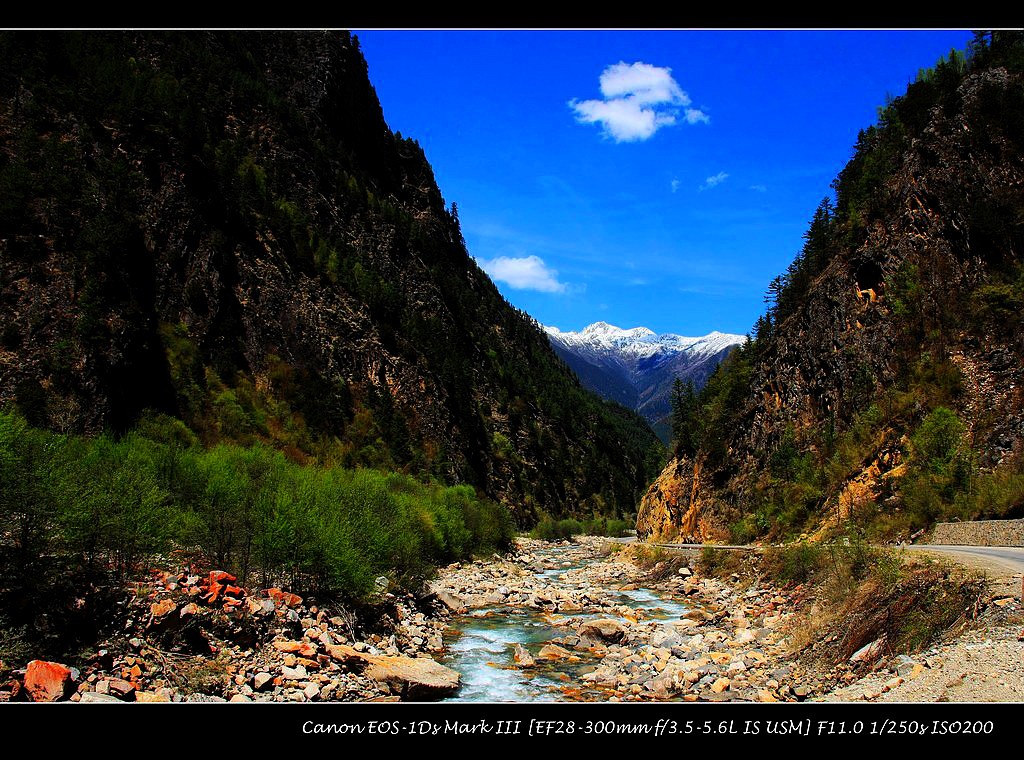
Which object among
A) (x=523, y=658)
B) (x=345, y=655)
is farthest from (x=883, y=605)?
(x=345, y=655)

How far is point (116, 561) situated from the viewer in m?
12.3

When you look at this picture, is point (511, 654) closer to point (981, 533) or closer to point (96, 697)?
point (96, 697)

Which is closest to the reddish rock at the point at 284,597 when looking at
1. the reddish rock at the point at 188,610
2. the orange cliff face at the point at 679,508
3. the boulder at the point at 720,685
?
the reddish rock at the point at 188,610

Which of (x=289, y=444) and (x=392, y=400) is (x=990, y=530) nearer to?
(x=289, y=444)

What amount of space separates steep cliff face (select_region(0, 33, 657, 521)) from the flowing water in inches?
961

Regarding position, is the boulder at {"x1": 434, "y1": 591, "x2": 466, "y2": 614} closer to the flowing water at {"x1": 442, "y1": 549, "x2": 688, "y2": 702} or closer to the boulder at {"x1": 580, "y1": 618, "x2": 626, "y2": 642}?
the flowing water at {"x1": 442, "y1": 549, "x2": 688, "y2": 702}

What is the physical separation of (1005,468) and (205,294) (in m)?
52.4

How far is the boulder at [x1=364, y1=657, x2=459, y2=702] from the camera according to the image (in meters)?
12.5

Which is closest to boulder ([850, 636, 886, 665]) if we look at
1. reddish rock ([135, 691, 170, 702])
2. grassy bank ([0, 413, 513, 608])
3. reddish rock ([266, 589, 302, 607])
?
grassy bank ([0, 413, 513, 608])

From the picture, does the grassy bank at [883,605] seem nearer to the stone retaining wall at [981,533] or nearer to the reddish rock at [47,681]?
the stone retaining wall at [981,533]

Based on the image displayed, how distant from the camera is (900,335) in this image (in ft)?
111

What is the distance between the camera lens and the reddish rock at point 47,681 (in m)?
8.55

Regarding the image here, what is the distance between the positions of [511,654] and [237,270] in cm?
4663
